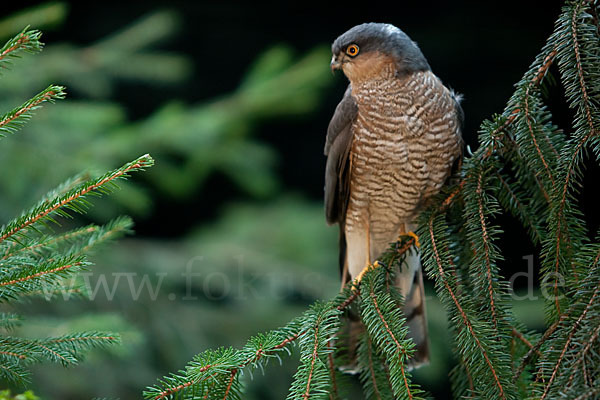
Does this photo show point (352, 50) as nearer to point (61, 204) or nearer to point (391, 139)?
point (391, 139)

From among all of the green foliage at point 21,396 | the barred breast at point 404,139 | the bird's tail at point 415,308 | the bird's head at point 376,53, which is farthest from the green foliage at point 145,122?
the green foliage at point 21,396

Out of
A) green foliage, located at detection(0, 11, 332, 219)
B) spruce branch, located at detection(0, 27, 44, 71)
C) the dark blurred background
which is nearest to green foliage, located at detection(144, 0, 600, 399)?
spruce branch, located at detection(0, 27, 44, 71)

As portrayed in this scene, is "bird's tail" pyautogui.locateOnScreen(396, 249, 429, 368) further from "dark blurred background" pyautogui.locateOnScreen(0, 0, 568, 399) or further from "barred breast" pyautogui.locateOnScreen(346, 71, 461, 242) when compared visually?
"dark blurred background" pyautogui.locateOnScreen(0, 0, 568, 399)

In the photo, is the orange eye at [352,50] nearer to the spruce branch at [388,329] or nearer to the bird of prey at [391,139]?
the bird of prey at [391,139]

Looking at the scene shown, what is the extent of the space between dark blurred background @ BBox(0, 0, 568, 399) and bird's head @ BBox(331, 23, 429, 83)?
103 cm

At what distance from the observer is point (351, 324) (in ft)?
6.46

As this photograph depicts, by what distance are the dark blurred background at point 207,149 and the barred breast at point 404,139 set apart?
106 centimetres

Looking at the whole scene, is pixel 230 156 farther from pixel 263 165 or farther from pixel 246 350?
pixel 246 350

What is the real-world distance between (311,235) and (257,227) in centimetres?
39

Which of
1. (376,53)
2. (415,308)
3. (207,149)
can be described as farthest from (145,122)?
(415,308)

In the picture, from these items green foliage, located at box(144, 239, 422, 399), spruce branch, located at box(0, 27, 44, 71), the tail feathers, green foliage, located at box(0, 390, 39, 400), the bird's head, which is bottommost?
the tail feathers

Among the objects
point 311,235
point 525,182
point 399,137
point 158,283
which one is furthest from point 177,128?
point 525,182

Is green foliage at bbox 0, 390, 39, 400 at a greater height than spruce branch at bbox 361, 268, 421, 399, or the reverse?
green foliage at bbox 0, 390, 39, 400

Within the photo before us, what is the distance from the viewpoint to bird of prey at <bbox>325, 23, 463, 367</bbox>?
1.96 meters
